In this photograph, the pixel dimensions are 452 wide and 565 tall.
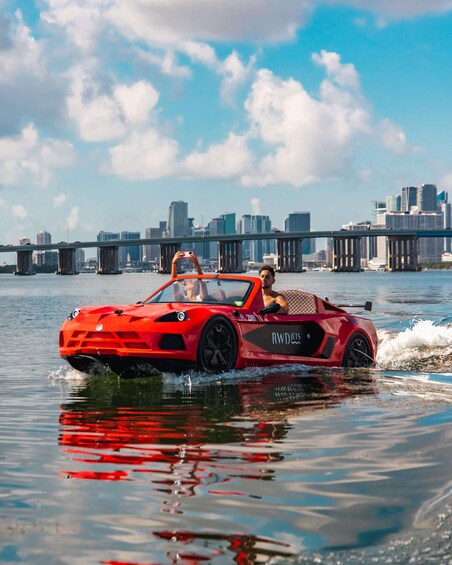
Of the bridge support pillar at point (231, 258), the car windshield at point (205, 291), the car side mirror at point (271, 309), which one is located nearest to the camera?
the car side mirror at point (271, 309)

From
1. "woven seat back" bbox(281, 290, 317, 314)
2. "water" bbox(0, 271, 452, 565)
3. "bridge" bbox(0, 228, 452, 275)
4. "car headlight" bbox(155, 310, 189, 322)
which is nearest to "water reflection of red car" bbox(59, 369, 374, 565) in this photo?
"water" bbox(0, 271, 452, 565)

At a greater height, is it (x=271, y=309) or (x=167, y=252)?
(x=167, y=252)

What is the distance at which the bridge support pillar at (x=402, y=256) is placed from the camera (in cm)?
17925

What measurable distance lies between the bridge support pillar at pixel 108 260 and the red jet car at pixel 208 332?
153347mm

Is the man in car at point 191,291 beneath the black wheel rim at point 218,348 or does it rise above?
above

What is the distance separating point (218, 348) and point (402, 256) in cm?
17504

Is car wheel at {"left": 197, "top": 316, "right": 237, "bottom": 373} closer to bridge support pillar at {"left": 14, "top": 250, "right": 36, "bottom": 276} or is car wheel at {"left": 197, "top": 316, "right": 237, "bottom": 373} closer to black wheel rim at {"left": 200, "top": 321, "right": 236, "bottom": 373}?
black wheel rim at {"left": 200, "top": 321, "right": 236, "bottom": 373}

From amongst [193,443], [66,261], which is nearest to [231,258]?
[66,261]

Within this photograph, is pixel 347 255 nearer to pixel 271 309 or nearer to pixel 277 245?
pixel 277 245

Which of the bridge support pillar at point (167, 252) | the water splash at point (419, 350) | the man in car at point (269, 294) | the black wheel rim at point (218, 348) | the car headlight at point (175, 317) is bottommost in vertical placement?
the water splash at point (419, 350)

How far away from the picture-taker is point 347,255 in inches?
7003

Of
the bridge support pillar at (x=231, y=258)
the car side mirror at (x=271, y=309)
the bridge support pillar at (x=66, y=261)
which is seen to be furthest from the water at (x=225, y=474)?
the bridge support pillar at (x=66, y=261)

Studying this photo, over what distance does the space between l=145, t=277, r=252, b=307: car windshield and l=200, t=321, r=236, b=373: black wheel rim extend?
759 millimetres

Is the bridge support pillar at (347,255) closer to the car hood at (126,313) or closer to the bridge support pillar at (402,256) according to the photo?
the bridge support pillar at (402,256)
